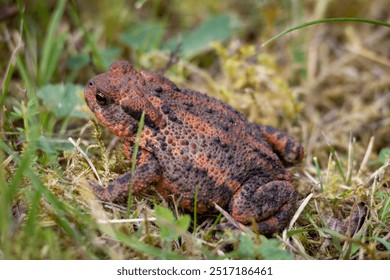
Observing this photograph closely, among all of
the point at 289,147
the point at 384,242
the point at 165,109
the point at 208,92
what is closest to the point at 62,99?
the point at 165,109

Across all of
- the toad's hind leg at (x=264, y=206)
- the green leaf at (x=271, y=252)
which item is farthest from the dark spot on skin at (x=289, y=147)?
the green leaf at (x=271, y=252)

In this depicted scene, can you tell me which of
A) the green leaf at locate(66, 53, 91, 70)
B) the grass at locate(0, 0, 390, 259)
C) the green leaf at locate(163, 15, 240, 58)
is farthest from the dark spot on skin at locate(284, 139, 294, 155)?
the green leaf at locate(66, 53, 91, 70)

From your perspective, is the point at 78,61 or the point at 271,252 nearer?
the point at 271,252

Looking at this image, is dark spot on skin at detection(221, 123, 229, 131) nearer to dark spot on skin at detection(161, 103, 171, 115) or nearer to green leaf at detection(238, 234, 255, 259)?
dark spot on skin at detection(161, 103, 171, 115)

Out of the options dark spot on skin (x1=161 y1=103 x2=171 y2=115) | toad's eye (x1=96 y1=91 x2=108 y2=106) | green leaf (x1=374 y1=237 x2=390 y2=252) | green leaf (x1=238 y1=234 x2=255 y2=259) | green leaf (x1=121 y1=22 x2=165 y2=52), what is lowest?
green leaf (x1=374 y1=237 x2=390 y2=252)

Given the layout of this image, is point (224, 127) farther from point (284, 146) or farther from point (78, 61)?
point (78, 61)

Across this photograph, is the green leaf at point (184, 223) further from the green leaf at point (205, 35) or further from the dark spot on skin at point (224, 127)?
the green leaf at point (205, 35)

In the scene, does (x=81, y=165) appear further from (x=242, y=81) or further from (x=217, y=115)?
(x=242, y=81)
